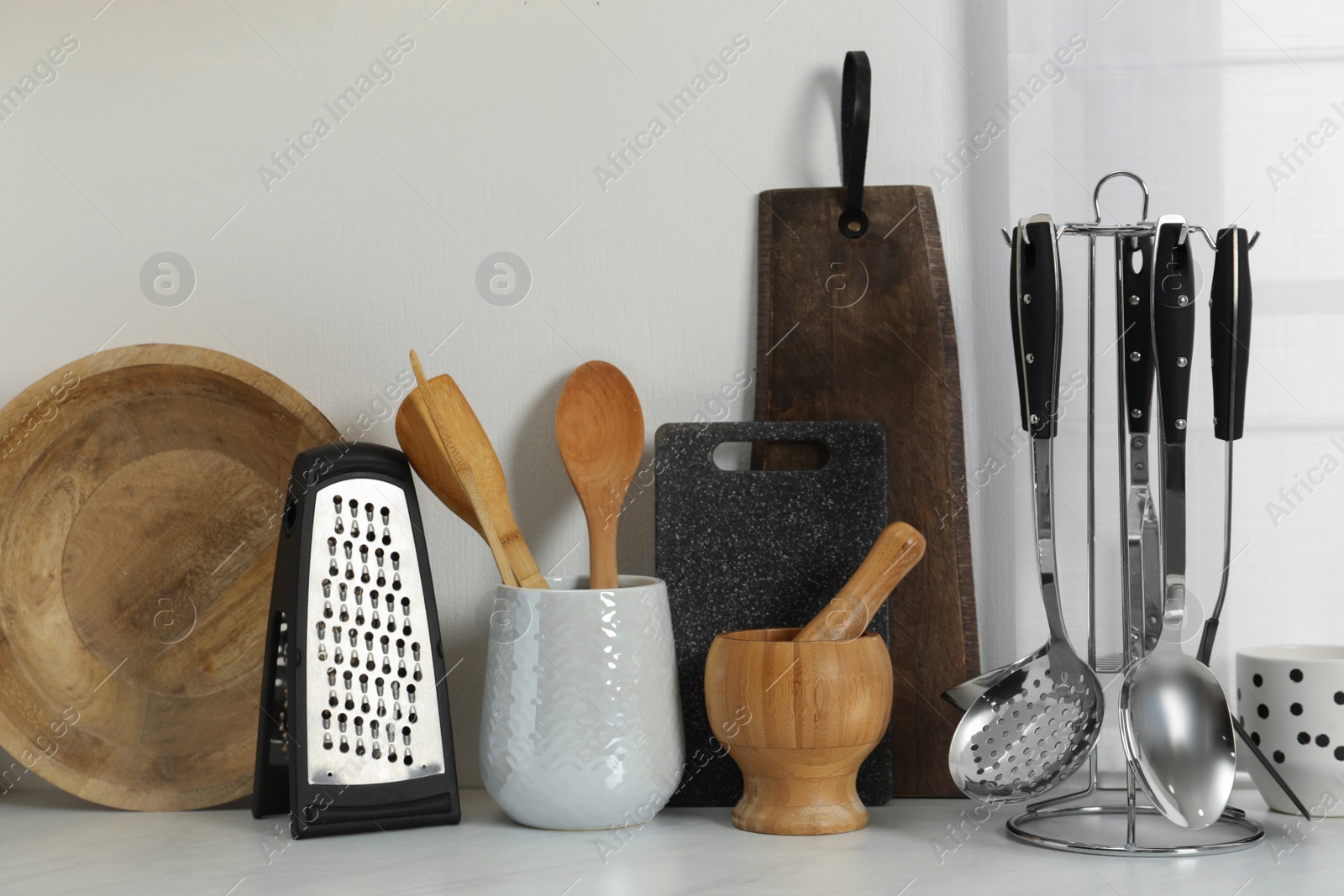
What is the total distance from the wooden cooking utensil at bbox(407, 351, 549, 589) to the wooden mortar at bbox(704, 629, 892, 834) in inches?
5.8

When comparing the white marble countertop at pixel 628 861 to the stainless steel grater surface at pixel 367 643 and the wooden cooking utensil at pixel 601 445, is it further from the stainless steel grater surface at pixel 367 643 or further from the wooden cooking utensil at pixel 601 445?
the wooden cooking utensil at pixel 601 445

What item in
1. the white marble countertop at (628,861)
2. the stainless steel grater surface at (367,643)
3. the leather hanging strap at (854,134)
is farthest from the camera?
the leather hanging strap at (854,134)

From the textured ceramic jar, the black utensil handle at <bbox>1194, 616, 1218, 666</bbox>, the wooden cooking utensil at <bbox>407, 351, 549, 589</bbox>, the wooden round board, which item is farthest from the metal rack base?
the wooden round board

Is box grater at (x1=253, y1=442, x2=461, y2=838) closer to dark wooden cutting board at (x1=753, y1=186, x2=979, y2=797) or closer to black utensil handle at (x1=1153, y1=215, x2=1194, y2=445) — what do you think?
dark wooden cutting board at (x1=753, y1=186, x2=979, y2=797)

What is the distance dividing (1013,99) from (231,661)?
28.5 inches

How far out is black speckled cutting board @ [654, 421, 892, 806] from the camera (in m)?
0.80

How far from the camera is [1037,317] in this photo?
27.0 inches

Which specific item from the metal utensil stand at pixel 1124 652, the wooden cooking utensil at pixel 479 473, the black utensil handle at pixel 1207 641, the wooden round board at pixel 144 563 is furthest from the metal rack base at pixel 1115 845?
the wooden round board at pixel 144 563

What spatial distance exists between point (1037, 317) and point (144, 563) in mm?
659

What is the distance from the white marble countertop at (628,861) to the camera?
62cm

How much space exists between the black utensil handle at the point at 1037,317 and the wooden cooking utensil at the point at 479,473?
345mm

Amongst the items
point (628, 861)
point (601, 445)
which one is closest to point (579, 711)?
point (628, 861)

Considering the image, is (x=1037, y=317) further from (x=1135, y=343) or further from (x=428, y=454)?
(x=428, y=454)

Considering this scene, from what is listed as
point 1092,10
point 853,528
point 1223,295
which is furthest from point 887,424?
point 1092,10
